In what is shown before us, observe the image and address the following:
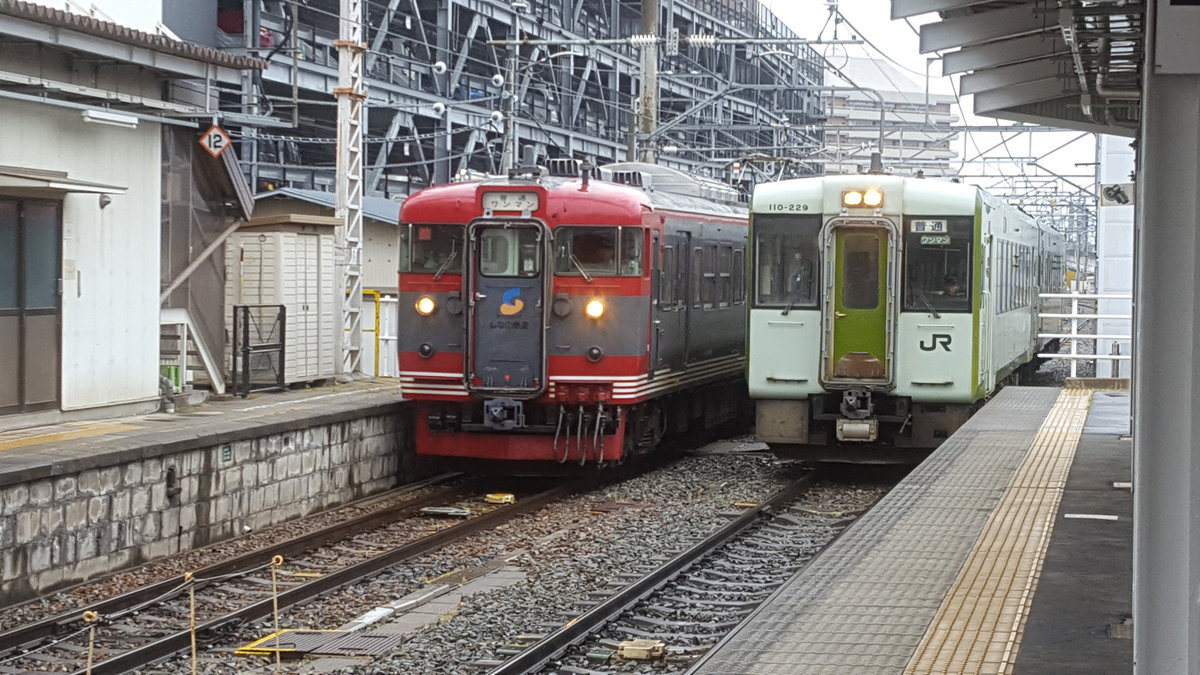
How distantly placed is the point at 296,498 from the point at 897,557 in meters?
7.40

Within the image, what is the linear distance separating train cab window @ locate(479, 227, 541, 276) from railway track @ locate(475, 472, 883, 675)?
3285 millimetres

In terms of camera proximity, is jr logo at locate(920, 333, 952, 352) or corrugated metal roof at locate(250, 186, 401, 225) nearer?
jr logo at locate(920, 333, 952, 352)

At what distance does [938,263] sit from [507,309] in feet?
13.7

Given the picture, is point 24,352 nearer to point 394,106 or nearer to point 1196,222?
point 1196,222

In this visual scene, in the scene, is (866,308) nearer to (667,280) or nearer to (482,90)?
(667,280)

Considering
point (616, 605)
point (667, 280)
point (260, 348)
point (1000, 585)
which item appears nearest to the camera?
point (1000, 585)

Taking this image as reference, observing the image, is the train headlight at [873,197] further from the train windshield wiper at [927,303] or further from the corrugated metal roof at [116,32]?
the corrugated metal roof at [116,32]

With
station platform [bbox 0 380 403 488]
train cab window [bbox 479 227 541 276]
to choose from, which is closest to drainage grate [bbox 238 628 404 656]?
station platform [bbox 0 380 403 488]

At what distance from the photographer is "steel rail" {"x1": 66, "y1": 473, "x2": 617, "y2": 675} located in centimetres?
841

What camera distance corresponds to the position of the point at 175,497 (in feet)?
40.3

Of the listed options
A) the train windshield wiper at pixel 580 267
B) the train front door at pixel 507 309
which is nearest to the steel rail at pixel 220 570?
the train front door at pixel 507 309

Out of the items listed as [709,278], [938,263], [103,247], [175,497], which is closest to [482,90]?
[709,278]

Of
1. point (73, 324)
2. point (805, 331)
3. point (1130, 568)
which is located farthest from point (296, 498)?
point (1130, 568)

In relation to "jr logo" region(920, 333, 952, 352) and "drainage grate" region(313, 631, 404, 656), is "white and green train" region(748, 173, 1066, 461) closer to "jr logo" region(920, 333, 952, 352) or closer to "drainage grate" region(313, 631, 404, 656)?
"jr logo" region(920, 333, 952, 352)
